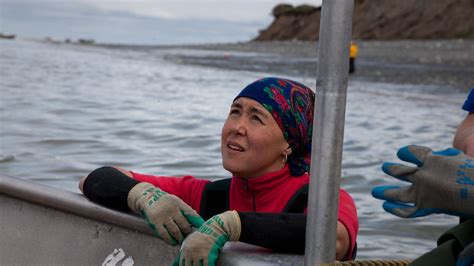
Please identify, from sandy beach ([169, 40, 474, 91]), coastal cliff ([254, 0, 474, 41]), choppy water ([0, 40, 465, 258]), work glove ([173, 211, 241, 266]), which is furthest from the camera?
coastal cliff ([254, 0, 474, 41])

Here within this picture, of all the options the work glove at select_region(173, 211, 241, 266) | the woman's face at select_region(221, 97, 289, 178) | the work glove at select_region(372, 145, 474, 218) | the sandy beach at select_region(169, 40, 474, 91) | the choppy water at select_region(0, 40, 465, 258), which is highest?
the work glove at select_region(372, 145, 474, 218)

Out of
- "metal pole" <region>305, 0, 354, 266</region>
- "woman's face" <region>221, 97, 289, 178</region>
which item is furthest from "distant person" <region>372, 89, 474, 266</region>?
"woman's face" <region>221, 97, 289, 178</region>

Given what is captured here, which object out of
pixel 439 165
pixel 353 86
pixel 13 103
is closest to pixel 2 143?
pixel 13 103

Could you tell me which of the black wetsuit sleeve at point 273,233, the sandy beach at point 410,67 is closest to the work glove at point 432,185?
the black wetsuit sleeve at point 273,233

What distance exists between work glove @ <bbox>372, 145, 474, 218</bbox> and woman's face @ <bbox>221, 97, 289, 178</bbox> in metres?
0.99

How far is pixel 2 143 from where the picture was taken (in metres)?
9.52

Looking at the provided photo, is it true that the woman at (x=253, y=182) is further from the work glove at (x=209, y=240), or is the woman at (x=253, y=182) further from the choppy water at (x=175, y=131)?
the choppy water at (x=175, y=131)

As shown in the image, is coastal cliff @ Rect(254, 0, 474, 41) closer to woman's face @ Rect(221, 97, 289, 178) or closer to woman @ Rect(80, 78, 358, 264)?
woman @ Rect(80, 78, 358, 264)

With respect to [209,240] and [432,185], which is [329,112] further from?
[209,240]

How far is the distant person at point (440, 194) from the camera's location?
1896mm

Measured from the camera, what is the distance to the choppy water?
264 inches

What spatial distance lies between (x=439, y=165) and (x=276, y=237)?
0.79 metres

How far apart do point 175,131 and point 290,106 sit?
7.92m

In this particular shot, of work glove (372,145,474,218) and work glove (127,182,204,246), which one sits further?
work glove (127,182,204,246)
